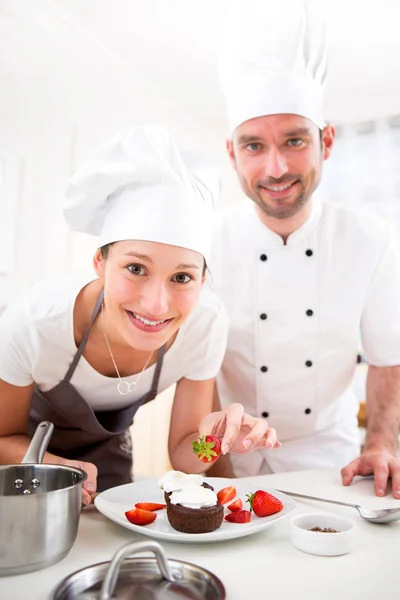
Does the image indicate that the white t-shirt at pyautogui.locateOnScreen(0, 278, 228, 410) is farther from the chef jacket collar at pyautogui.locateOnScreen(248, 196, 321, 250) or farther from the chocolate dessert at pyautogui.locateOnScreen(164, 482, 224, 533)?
the chocolate dessert at pyautogui.locateOnScreen(164, 482, 224, 533)

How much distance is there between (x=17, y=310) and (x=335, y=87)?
3.63 meters

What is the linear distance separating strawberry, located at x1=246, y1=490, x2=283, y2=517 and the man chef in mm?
825

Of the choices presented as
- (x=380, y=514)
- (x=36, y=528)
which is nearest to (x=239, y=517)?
(x=380, y=514)

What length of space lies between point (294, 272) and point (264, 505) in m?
1.07

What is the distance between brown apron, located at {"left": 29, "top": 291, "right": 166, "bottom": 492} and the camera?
63.5 inches

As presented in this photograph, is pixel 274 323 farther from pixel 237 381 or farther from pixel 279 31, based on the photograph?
pixel 279 31

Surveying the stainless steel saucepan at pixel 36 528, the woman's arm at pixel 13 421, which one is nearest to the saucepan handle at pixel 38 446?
the stainless steel saucepan at pixel 36 528

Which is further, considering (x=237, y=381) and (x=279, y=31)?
(x=237, y=381)

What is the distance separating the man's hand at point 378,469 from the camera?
4.72 feet

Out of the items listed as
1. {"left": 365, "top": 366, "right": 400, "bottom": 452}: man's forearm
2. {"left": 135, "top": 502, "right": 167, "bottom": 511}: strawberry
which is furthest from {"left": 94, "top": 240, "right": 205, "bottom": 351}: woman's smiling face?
{"left": 365, "top": 366, "right": 400, "bottom": 452}: man's forearm

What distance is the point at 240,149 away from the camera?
1953mm

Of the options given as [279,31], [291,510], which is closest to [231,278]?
[279,31]

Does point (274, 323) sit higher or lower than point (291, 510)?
higher

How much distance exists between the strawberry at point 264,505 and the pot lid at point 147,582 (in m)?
0.31
